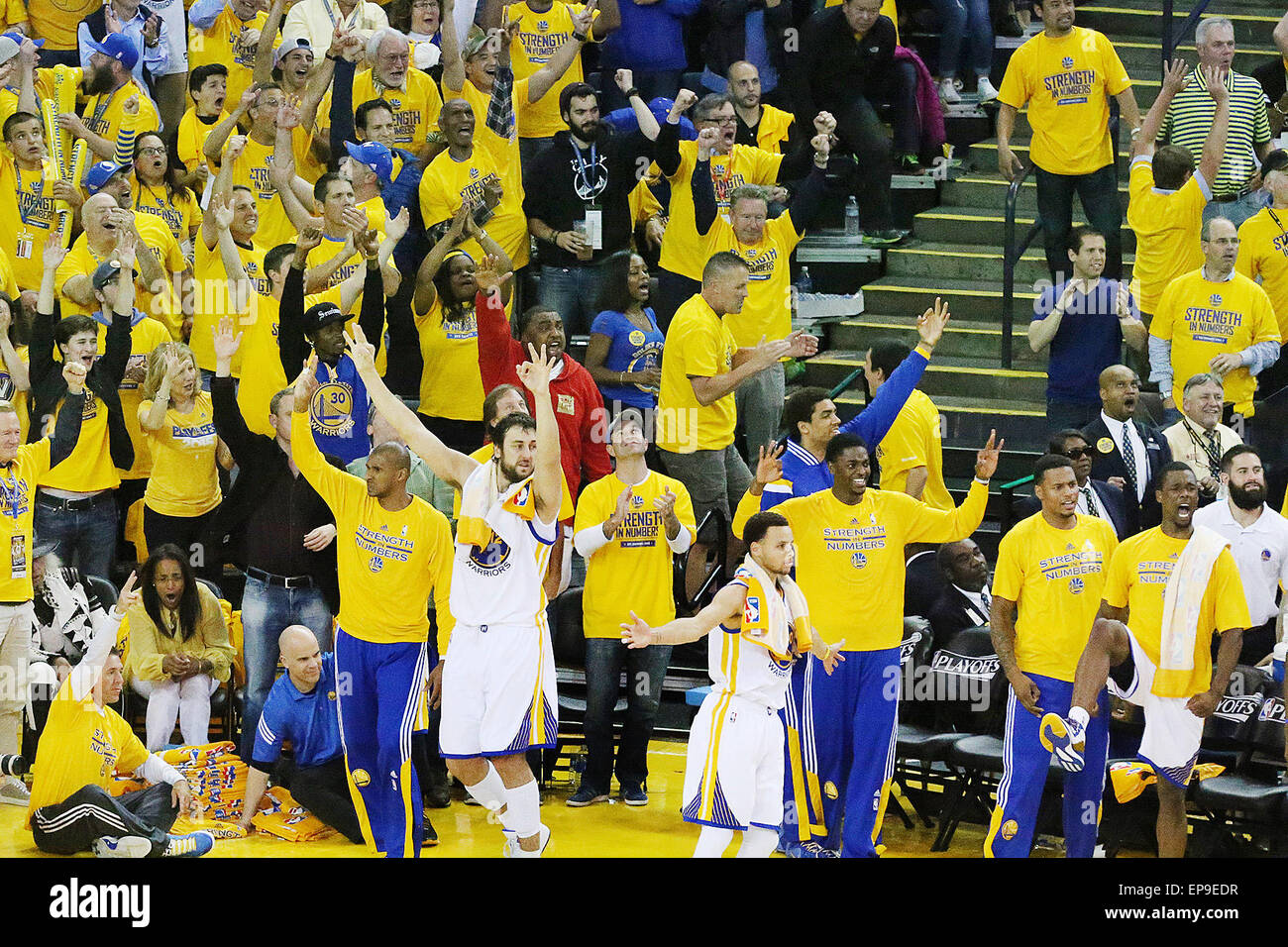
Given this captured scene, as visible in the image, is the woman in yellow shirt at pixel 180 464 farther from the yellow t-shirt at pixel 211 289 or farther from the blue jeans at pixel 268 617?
the blue jeans at pixel 268 617

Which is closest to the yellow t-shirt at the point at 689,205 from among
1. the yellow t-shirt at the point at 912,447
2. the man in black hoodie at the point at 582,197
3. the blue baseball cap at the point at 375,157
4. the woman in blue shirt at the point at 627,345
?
the man in black hoodie at the point at 582,197

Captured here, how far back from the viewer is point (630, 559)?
10391 millimetres

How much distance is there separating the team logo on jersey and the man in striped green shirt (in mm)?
6039

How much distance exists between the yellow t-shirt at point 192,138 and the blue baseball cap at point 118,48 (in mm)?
658

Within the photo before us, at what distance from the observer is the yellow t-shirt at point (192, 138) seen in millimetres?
13461

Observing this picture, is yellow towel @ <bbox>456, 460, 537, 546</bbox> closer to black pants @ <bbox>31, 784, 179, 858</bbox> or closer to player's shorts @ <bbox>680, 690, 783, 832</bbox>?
player's shorts @ <bbox>680, 690, 783, 832</bbox>

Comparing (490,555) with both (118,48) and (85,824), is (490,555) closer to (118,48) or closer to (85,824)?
(85,824)

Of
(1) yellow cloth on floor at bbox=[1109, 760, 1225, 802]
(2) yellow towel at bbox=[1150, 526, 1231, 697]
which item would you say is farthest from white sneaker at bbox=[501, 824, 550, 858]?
(2) yellow towel at bbox=[1150, 526, 1231, 697]

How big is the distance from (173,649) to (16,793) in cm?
115

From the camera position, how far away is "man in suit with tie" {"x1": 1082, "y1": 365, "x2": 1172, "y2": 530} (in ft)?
34.5

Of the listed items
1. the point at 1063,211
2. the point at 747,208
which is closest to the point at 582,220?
the point at 747,208

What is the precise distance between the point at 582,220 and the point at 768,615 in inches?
177

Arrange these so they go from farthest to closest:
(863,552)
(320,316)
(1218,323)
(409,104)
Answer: (409,104)
(1218,323)
(320,316)
(863,552)

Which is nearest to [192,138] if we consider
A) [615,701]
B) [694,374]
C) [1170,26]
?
[694,374]
